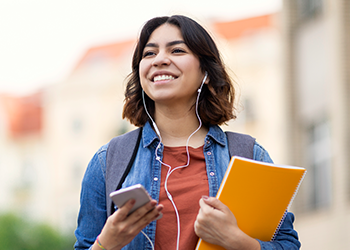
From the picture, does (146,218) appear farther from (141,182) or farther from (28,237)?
(28,237)

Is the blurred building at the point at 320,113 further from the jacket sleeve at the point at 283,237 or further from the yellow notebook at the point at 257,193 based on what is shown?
the yellow notebook at the point at 257,193

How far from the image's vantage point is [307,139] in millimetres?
11969

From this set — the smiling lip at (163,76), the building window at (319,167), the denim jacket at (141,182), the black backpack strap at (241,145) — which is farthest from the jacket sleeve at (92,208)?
the building window at (319,167)

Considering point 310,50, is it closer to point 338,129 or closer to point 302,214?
point 338,129

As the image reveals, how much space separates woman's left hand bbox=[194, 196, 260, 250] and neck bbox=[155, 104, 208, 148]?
50 centimetres

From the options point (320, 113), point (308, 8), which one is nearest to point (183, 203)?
point (320, 113)

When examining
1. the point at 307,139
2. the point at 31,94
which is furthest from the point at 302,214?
the point at 31,94

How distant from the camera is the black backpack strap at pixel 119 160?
2.61m

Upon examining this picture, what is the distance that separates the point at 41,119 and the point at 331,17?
3126 centimetres

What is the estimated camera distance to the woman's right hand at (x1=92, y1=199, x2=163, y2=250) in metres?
2.23

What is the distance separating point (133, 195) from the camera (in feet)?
7.12

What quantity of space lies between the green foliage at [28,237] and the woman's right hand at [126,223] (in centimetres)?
2641

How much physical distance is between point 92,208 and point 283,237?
33.2 inches

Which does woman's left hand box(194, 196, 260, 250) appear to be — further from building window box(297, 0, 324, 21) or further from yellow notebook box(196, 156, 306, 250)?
building window box(297, 0, 324, 21)
